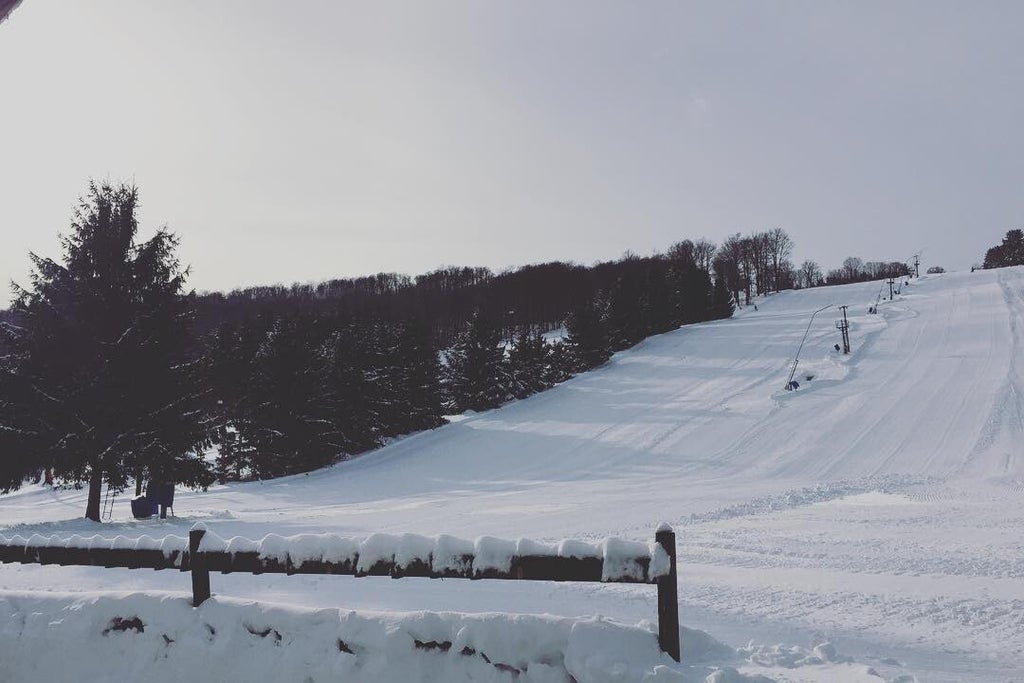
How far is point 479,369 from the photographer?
1847 inches

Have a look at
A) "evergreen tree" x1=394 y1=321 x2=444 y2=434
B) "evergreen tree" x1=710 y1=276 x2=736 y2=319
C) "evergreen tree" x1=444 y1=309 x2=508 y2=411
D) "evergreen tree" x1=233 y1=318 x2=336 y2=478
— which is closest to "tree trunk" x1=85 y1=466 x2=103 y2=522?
"evergreen tree" x1=233 y1=318 x2=336 y2=478

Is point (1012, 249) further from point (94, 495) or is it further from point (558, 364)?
point (94, 495)

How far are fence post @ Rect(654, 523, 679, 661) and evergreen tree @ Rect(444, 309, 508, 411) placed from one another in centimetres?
4273

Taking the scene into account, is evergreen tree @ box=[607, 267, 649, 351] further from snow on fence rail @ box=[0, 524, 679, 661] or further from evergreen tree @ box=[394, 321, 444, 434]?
snow on fence rail @ box=[0, 524, 679, 661]

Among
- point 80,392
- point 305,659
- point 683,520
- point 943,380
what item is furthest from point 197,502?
point 943,380

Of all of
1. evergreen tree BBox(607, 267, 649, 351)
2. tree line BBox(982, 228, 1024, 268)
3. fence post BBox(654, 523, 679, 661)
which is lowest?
fence post BBox(654, 523, 679, 661)

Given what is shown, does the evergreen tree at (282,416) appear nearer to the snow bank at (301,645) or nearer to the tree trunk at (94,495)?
the tree trunk at (94,495)

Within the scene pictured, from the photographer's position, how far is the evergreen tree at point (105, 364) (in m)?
16.2

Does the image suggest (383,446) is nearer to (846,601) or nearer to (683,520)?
(683,520)

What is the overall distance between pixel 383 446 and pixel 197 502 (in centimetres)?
1397

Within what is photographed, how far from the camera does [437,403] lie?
141ft

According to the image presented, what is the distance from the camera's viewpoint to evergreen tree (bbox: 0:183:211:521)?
639 inches

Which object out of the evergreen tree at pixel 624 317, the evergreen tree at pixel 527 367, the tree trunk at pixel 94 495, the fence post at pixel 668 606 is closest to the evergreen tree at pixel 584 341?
the evergreen tree at pixel 624 317

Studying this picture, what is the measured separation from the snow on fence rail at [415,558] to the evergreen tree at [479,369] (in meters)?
41.2
